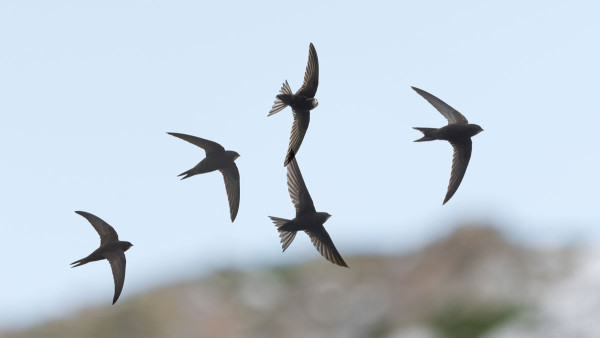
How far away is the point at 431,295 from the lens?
4428 centimetres

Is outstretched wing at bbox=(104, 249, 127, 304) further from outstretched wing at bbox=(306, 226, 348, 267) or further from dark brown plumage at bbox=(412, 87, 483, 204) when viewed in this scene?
dark brown plumage at bbox=(412, 87, 483, 204)

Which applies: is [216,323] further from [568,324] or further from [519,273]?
[568,324]

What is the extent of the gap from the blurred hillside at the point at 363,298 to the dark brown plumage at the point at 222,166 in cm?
3229

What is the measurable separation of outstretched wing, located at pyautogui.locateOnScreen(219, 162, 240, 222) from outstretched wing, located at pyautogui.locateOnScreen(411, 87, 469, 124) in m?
1.62

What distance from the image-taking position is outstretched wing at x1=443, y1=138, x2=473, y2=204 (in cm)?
697

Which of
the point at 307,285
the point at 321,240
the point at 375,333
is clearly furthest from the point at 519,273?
the point at 321,240

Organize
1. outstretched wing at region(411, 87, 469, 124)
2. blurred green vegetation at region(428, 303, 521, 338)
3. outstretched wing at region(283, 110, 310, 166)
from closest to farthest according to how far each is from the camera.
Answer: outstretched wing at region(283, 110, 310, 166), outstretched wing at region(411, 87, 469, 124), blurred green vegetation at region(428, 303, 521, 338)

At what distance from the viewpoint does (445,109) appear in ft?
25.9

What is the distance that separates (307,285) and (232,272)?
3815mm

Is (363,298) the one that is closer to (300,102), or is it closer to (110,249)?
(300,102)

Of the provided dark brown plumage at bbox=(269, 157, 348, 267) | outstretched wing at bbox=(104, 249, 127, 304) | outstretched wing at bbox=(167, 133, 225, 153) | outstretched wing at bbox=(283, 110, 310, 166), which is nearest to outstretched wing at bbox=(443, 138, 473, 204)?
dark brown plumage at bbox=(269, 157, 348, 267)

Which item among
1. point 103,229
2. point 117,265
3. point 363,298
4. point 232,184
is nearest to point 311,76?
point 232,184

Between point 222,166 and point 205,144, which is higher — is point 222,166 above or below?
below

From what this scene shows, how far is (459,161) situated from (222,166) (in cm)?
174
